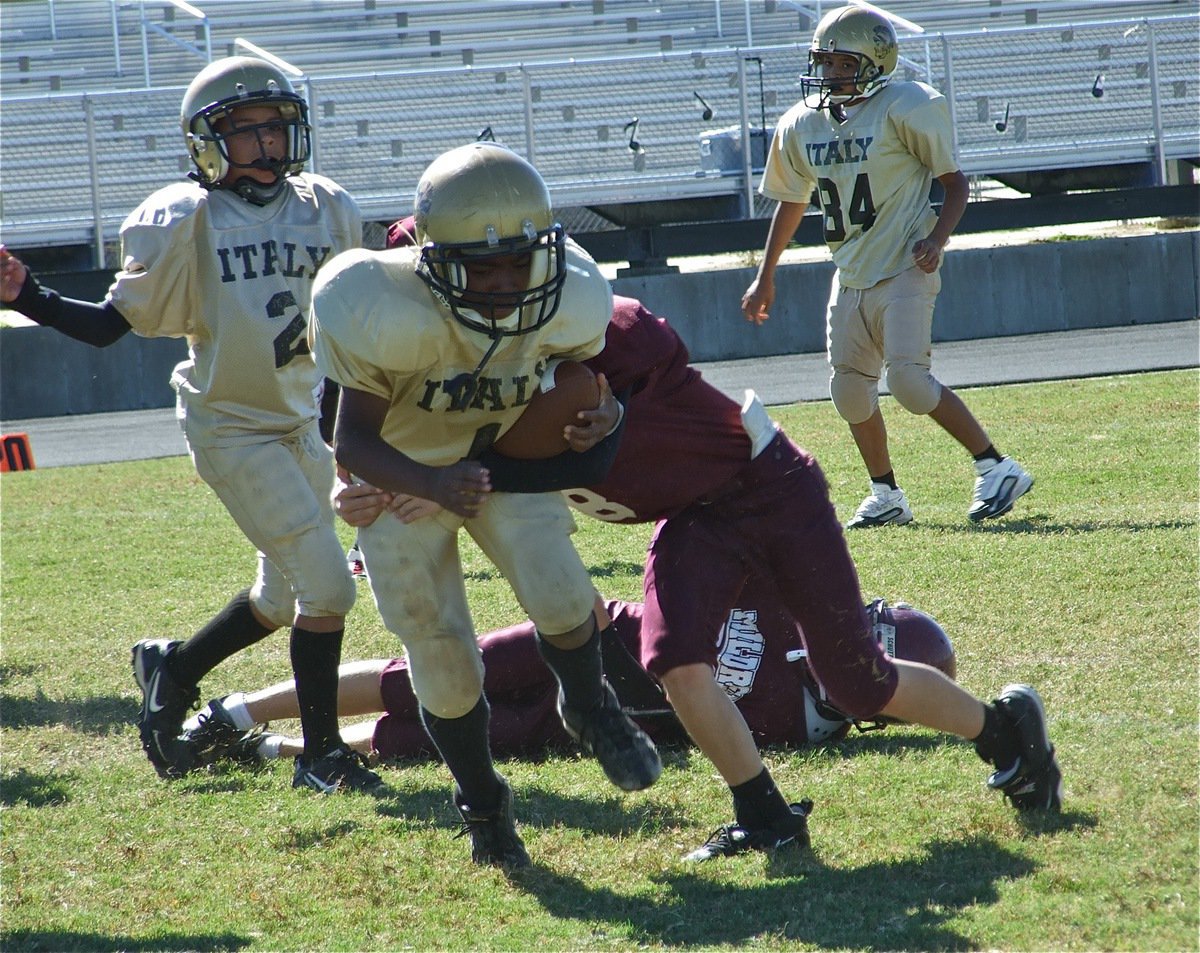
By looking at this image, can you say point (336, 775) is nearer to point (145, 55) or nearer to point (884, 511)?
point (884, 511)

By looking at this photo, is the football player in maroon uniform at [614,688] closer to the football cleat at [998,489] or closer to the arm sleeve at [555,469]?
the arm sleeve at [555,469]

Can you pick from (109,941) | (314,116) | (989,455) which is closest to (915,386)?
(989,455)

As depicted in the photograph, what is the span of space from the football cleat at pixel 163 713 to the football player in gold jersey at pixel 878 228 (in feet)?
11.0

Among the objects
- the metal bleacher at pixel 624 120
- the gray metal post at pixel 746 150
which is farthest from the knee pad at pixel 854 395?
the metal bleacher at pixel 624 120

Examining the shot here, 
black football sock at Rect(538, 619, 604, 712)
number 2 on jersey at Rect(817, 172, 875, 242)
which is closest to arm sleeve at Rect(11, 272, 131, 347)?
black football sock at Rect(538, 619, 604, 712)

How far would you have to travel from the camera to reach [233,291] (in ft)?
13.5

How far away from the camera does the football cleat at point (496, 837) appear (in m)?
3.34

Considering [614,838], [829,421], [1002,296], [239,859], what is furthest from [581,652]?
[1002,296]

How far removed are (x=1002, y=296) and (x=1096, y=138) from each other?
12.4 ft

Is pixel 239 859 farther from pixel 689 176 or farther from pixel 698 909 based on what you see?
pixel 689 176

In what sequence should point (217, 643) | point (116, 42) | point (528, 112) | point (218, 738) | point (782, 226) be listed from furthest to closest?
point (116, 42)
point (528, 112)
point (782, 226)
point (217, 643)
point (218, 738)

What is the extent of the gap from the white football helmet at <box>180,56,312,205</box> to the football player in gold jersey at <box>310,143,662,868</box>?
117 cm

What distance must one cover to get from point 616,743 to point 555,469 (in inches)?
25.3

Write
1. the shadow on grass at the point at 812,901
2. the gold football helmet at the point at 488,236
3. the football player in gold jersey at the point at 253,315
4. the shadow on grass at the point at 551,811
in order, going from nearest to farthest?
the shadow on grass at the point at 812,901 < the gold football helmet at the point at 488,236 < the shadow on grass at the point at 551,811 < the football player in gold jersey at the point at 253,315
